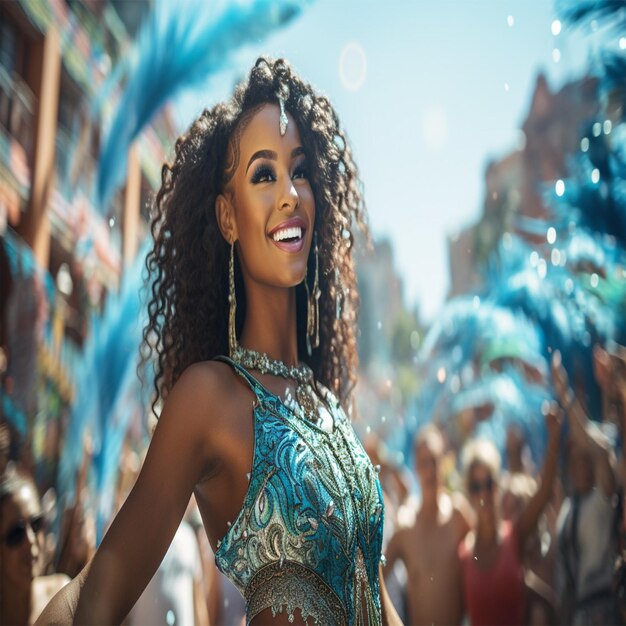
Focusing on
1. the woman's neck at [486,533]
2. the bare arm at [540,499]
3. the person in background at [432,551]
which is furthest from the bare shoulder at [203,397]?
the bare arm at [540,499]

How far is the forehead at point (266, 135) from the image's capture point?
4.78 ft

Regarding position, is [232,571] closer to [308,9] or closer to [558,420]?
[308,9]

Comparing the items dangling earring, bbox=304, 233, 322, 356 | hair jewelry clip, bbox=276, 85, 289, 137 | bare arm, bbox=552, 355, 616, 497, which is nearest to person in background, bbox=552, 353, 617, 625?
bare arm, bbox=552, 355, 616, 497

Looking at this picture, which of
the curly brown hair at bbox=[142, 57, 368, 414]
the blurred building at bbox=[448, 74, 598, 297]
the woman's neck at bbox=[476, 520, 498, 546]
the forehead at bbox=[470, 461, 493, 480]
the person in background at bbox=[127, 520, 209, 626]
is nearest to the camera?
the curly brown hair at bbox=[142, 57, 368, 414]

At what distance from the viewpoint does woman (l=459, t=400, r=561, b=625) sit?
3.55 meters

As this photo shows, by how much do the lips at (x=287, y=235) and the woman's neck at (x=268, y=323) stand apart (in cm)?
10

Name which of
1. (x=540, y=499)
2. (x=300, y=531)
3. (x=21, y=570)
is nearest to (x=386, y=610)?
(x=300, y=531)

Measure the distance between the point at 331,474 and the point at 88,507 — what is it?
1.78 m

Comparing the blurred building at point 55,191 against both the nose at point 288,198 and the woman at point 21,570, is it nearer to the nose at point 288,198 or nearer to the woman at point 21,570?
the woman at point 21,570

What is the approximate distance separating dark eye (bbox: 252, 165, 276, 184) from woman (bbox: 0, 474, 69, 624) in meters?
1.32

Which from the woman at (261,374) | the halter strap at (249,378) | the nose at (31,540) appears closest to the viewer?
the woman at (261,374)

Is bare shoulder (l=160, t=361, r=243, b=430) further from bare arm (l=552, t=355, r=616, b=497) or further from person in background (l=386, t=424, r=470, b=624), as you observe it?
bare arm (l=552, t=355, r=616, b=497)

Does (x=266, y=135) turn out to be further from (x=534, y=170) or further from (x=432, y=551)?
(x=534, y=170)

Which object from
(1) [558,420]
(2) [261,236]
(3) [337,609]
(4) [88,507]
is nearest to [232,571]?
(3) [337,609]
